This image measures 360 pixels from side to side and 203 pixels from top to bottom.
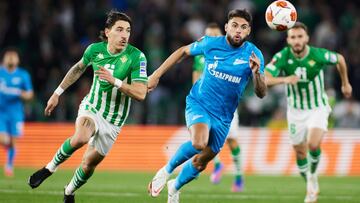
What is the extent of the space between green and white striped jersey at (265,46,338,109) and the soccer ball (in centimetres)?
181

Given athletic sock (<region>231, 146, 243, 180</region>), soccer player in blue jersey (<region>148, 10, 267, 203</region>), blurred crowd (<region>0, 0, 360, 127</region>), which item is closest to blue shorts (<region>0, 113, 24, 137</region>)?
blurred crowd (<region>0, 0, 360, 127</region>)

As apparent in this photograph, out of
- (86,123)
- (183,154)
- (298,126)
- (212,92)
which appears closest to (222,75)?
(212,92)

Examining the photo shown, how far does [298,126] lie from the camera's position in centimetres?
1374

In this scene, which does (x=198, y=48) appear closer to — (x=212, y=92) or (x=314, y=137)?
(x=212, y=92)

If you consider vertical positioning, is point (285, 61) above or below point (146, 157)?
above

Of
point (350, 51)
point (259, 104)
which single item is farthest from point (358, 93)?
point (259, 104)

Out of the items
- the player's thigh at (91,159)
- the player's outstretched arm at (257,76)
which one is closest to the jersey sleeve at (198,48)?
the player's outstretched arm at (257,76)

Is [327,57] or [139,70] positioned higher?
[139,70]

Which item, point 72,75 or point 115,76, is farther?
point 72,75

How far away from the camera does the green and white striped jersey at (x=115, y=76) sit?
10.8m

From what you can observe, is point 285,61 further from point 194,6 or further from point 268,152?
point 194,6

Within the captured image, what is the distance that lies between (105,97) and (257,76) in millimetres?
2031

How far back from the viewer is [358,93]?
71.5 ft

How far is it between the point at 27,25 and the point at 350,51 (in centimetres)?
879
